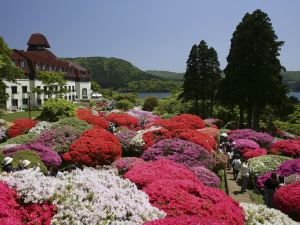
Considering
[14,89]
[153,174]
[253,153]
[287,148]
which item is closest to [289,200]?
[153,174]

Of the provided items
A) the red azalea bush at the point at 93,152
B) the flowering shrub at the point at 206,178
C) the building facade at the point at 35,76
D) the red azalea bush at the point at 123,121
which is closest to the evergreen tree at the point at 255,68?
the red azalea bush at the point at 123,121

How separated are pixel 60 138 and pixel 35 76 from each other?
52139 mm

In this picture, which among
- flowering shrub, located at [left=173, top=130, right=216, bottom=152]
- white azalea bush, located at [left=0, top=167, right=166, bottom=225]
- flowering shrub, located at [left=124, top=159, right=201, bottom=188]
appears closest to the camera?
white azalea bush, located at [left=0, top=167, right=166, bottom=225]

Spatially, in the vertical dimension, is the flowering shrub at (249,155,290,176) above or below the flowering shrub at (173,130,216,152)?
below

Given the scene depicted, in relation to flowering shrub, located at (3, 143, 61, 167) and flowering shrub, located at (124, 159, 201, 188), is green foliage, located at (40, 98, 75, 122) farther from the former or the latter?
flowering shrub, located at (124, 159, 201, 188)

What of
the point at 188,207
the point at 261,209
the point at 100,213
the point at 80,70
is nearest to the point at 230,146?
the point at 261,209

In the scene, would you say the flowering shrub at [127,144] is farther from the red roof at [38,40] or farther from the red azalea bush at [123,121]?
the red roof at [38,40]

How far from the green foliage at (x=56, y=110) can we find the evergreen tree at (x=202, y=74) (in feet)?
75.5

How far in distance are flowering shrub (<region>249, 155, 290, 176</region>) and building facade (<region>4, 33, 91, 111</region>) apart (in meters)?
32.8

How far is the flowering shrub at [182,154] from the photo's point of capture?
51.5 feet

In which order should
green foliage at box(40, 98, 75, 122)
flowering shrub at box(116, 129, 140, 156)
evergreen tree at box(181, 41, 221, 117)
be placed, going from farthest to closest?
evergreen tree at box(181, 41, 221, 117)
green foliage at box(40, 98, 75, 122)
flowering shrub at box(116, 129, 140, 156)

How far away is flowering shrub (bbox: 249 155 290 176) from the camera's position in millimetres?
17000

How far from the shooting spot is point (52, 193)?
7078mm

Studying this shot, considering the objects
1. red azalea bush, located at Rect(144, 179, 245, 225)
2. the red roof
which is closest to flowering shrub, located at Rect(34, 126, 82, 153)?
red azalea bush, located at Rect(144, 179, 245, 225)
